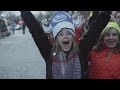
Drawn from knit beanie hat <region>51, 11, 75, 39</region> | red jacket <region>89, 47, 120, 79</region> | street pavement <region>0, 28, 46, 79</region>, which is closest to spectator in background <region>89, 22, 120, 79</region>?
red jacket <region>89, 47, 120, 79</region>

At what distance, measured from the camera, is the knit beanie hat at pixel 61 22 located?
5.79ft

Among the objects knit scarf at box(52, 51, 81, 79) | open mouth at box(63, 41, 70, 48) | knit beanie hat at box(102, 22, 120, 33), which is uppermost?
knit beanie hat at box(102, 22, 120, 33)

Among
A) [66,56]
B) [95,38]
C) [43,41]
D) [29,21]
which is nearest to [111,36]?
[95,38]

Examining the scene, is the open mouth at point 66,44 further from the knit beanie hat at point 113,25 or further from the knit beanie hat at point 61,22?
the knit beanie hat at point 113,25

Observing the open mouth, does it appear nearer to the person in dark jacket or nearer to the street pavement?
the person in dark jacket

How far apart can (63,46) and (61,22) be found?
19cm

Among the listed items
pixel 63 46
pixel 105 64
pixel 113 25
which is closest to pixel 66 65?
pixel 63 46

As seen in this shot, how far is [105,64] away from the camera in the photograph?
176 cm

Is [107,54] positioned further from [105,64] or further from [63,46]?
[63,46]

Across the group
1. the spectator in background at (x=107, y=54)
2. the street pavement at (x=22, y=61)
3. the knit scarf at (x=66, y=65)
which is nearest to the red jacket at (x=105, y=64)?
the spectator in background at (x=107, y=54)

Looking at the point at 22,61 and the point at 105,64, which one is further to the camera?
the point at 22,61

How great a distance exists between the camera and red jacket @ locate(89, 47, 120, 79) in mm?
1756
